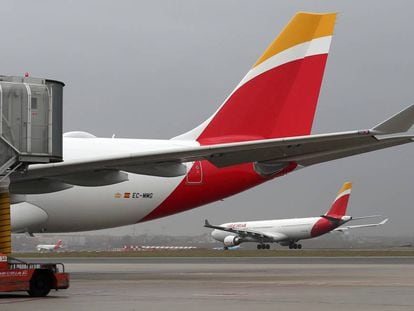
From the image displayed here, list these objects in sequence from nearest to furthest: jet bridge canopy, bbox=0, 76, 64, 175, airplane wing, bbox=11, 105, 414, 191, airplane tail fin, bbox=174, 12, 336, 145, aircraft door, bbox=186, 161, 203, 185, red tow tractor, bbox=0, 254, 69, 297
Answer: red tow tractor, bbox=0, 254, 69, 297 → jet bridge canopy, bbox=0, 76, 64, 175 → airplane wing, bbox=11, 105, 414, 191 → aircraft door, bbox=186, 161, 203, 185 → airplane tail fin, bbox=174, 12, 336, 145

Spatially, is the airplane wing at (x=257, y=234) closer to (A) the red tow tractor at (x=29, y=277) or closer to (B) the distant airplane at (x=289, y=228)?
(B) the distant airplane at (x=289, y=228)

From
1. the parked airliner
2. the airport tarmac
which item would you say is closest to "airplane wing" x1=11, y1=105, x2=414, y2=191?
the airport tarmac

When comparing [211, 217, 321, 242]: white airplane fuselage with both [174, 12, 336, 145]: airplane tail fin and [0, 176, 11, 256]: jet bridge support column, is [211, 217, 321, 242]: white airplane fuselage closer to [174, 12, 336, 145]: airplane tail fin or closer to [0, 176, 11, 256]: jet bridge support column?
[174, 12, 336, 145]: airplane tail fin

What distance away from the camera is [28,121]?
53.4 ft

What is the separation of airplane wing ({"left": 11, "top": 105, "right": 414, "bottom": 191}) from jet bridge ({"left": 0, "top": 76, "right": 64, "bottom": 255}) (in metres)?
1.98

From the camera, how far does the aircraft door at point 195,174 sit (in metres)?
25.8

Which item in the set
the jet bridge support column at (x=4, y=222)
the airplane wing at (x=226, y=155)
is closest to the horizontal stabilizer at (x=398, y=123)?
the airplane wing at (x=226, y=155)

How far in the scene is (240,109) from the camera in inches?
1034

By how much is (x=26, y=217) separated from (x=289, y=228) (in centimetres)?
5909

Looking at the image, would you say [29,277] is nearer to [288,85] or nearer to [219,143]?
[219,143]

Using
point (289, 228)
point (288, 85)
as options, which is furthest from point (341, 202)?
point (288, 85)

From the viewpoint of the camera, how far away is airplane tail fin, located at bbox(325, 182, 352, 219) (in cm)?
7775

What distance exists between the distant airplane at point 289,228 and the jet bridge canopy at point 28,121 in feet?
203

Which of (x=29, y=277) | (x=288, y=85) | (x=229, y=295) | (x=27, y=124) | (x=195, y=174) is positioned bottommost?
(x=229, y=295)
